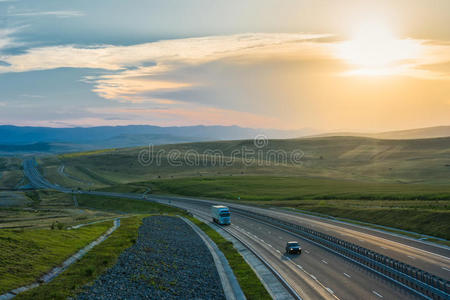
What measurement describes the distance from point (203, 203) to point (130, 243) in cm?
6750

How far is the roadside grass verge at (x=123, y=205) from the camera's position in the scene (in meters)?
107

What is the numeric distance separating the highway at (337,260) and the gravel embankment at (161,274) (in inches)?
293

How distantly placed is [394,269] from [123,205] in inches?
3849

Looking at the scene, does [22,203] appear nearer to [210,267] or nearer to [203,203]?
[203,203]

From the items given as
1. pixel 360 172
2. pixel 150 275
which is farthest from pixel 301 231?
pixel 360 172

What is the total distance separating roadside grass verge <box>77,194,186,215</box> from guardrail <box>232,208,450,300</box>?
183 ft

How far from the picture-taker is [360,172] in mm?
190375

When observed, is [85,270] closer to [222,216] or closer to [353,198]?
[222,216]

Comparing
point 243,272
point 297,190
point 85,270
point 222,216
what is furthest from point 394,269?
point 297,190

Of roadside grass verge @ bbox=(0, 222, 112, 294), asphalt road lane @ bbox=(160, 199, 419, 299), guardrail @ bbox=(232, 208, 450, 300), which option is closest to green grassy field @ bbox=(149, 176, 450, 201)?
guardrail @ bbox=(232, 208, 450, 300)

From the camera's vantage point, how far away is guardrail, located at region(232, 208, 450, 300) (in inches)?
1144

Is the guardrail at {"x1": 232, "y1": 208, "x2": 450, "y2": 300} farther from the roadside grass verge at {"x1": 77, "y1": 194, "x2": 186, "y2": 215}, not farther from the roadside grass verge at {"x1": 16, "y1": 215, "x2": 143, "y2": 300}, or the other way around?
the roadside grass verge at {"x1": 77, "y1": 194, "x2": 186, "y2": 215}

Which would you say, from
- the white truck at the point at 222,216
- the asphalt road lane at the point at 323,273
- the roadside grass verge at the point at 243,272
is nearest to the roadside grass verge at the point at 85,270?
the roadside grass verge at the point at 243,272

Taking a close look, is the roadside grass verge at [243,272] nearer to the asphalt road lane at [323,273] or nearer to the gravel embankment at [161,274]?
the gravel embankment at [161,274]
